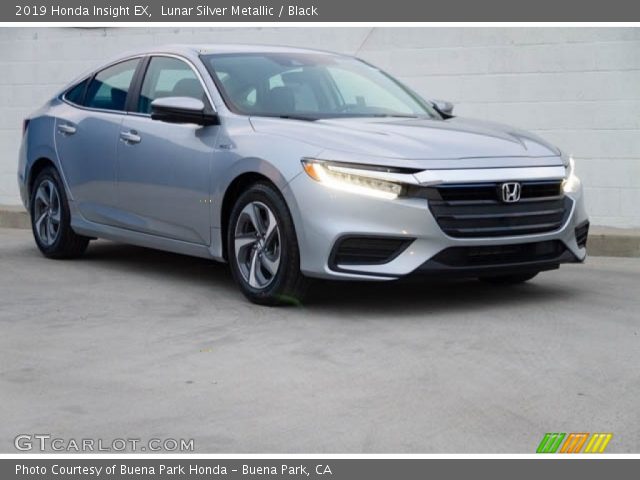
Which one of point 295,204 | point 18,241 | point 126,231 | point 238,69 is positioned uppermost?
point 238,69

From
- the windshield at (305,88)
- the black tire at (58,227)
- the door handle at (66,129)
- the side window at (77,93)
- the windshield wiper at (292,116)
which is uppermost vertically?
the windshield at (305,88)

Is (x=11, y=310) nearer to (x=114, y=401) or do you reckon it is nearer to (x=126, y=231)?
(x=126, y=231)

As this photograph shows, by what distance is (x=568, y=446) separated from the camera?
183 inches

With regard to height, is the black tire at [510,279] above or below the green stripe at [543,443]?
below

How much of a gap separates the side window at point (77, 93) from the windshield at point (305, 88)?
150cm

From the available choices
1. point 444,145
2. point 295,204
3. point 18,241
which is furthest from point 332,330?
point 18,241

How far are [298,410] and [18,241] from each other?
6.40m

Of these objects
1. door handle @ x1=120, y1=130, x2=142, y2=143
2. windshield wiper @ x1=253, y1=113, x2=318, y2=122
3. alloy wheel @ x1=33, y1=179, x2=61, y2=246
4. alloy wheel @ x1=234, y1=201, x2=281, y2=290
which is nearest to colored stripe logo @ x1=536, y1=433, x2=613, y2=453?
alloy wheel @ x1=234, y1=201, x2=281, y2=290

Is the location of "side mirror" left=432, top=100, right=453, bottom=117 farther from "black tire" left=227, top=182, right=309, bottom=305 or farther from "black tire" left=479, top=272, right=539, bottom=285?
"black tire" left=227, top=182, right=309, bottom=305

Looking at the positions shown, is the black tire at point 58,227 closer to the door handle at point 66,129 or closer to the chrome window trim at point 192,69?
the door handle at point 66,129

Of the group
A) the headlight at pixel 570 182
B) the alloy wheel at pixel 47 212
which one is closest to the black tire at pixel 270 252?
the headlight at pixel 570 182

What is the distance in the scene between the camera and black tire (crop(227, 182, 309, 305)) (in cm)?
727

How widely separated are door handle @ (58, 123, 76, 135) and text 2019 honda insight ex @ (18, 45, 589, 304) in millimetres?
26

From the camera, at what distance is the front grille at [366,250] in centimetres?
706
